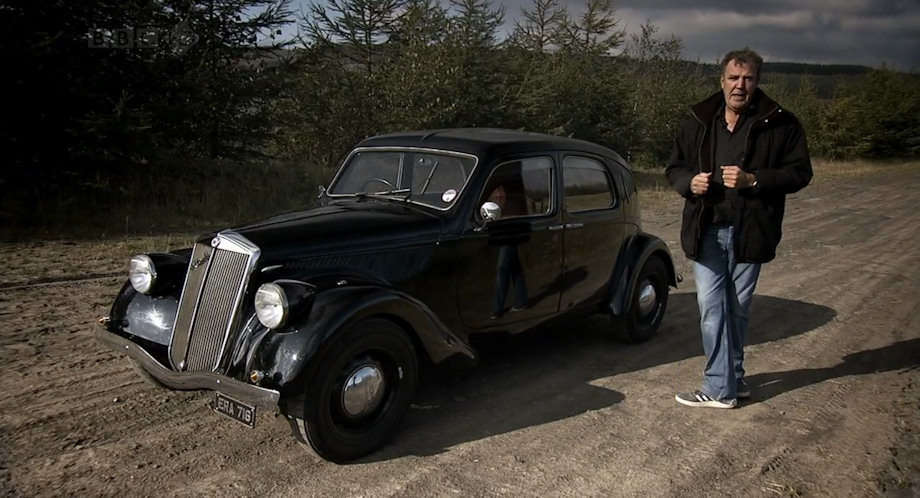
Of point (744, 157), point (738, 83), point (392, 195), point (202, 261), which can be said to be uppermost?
point (738, 83)

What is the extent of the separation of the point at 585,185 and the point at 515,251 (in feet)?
3.82

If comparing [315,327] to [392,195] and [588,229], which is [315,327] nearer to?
[392,195]

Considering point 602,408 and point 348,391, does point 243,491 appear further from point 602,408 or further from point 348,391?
point 602,408

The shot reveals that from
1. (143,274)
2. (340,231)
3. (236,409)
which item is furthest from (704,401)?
(143,274)

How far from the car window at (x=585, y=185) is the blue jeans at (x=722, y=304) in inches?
46.3

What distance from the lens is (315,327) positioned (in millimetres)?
3430

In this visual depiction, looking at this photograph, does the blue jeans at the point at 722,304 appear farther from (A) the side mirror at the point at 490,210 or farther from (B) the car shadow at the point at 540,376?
(A) the side mirror at the point at 490,210

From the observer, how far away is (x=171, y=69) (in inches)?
570

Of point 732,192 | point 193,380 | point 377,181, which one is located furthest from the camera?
point 377,181

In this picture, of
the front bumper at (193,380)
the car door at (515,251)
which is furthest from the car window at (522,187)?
Answer: the front bumper at (193,380)

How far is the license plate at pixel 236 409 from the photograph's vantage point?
3.39 meters

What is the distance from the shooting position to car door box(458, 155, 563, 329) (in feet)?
15.0

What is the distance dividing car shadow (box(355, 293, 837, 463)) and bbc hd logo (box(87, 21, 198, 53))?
1014 centimetres

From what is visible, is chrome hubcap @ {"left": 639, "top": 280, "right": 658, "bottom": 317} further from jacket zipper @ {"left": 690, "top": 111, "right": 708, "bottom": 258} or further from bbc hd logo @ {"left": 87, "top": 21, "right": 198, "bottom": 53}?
bbc hd logo @ {"left": 87, "top": 21, "right": 198, "bottom": 53}
